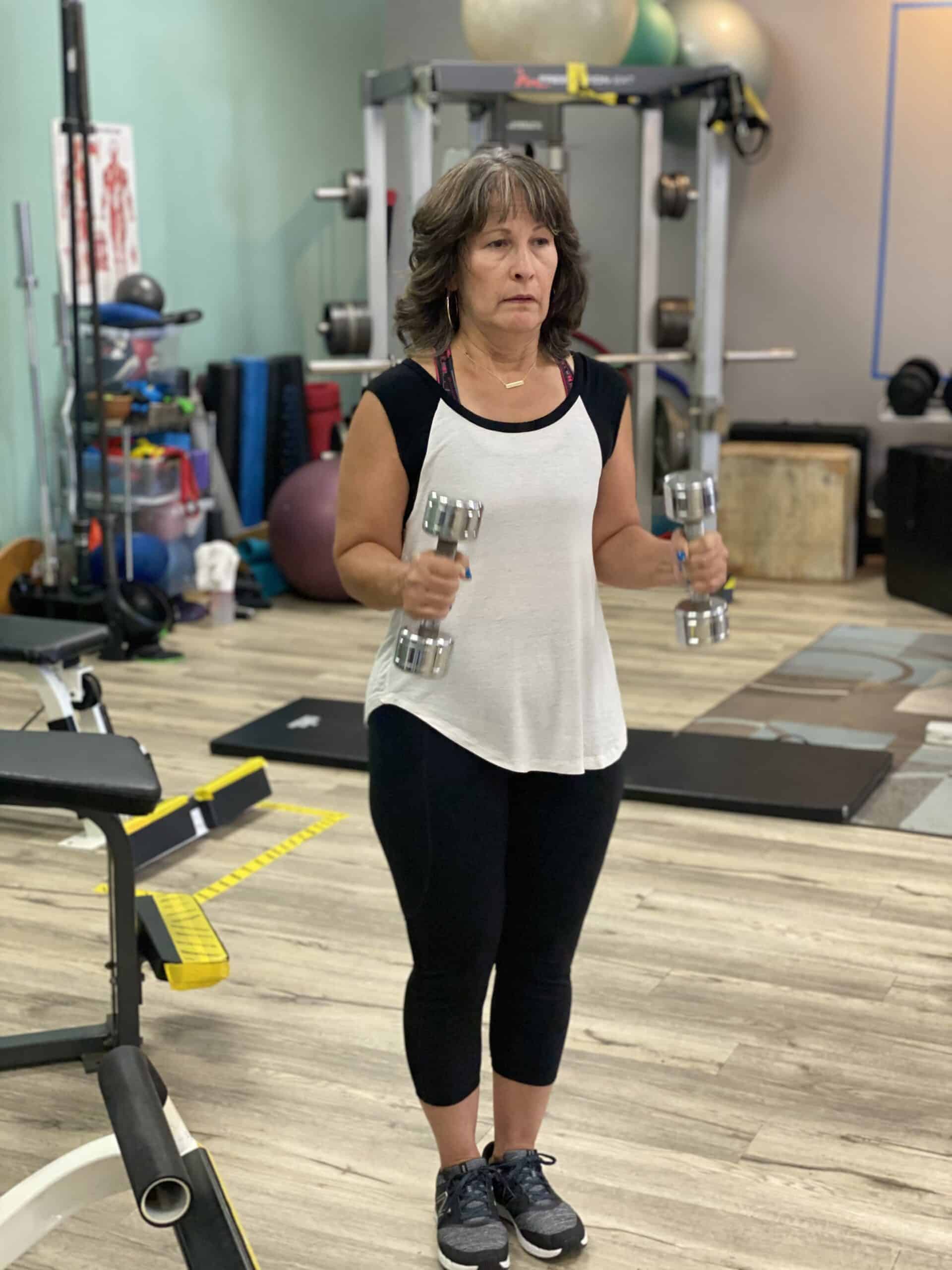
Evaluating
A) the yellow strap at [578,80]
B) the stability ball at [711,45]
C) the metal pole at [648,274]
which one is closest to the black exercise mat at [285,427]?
the metal pole at [648,274]

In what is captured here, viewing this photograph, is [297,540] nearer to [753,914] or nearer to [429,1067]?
[753,914]

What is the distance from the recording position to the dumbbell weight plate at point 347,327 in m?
5.15

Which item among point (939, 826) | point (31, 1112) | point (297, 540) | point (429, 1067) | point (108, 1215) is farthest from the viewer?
point (297, 540)

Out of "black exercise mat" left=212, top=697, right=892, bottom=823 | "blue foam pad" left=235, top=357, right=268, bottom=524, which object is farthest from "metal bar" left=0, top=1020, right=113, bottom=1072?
"blue foam pad" left=235, top=357, right=268, bottom=524

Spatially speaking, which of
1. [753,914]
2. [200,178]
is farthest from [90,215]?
[753,914]

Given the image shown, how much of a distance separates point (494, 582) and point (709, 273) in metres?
3.98

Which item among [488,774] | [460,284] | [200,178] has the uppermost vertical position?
[200,178]

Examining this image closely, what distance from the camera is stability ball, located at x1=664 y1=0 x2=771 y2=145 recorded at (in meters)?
5.71

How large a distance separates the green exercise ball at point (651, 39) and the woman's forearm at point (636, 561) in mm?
3975

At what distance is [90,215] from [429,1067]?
11.2 ft

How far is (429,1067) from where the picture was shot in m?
1.65

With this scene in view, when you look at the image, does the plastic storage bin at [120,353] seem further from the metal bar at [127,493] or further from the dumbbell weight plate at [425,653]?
the dumbbell weight plate at [425,653]

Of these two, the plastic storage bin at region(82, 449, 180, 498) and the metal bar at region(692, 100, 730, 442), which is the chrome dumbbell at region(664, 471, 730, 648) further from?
the metal bar at region(692, 100, 730, 442)

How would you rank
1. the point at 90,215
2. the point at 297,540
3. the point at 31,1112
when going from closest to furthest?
the point at 31,1112 → the point at 90,215 → the point at 297,540
